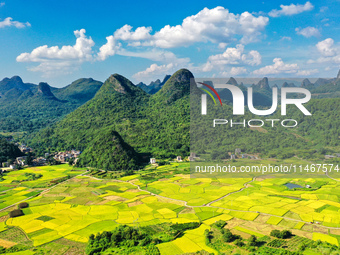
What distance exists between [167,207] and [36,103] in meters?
134

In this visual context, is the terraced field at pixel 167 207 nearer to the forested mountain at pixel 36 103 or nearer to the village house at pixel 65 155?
the village house at pixel 65 155

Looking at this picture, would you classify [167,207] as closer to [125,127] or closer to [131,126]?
[125,127]

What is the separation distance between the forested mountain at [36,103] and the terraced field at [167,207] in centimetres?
7487

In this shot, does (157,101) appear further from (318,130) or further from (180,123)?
(318,130)

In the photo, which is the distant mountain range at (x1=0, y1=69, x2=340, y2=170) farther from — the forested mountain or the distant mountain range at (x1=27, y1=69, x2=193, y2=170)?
the forested mountain

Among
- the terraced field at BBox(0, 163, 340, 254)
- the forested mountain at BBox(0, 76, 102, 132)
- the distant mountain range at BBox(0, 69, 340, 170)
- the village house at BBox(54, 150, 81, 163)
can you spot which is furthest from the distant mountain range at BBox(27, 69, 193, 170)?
the forested mountain at BBox(0, 76, 102, 132)

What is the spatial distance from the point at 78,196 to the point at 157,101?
196ft

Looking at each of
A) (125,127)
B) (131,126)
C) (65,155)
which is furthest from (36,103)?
(65,155)

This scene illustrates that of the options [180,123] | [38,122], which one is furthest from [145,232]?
[38,122]

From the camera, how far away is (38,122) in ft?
385

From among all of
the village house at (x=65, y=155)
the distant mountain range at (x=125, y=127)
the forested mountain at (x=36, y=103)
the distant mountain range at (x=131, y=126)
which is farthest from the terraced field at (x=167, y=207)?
the forested mountain at (x=36, y=103)

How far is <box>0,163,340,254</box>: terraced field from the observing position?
1026 inches

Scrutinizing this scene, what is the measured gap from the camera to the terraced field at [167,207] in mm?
26062

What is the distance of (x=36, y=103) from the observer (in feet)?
472
